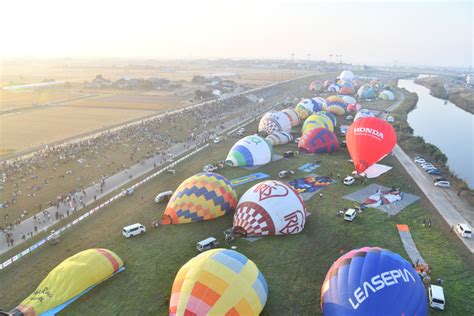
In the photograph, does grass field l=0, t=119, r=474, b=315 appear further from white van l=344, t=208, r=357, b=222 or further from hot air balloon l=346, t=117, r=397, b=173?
hot air balloon l=346, t=117, r=397, b=173

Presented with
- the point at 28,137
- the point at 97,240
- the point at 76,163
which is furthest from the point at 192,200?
the point at 28,137

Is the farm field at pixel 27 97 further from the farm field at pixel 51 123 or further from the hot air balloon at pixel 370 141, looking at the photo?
the hot air balloon at pixel 370 141

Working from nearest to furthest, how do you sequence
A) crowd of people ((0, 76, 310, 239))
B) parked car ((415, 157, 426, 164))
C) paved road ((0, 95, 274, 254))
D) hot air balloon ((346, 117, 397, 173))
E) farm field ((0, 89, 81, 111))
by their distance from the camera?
paved road ((0, 95, 274, 254)) < crowd of people ((0, 76, 310, 239)) < hot air balloon ((346, 117, 397, 173)) < parked car ((415, 157, 426, 164)) < farm field ((0, 89, 81, 111))

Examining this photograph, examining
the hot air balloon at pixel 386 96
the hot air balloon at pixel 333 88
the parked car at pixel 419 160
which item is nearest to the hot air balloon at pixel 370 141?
the parked car at pixel 419 160

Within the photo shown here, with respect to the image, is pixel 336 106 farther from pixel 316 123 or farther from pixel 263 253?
pixel 263 253

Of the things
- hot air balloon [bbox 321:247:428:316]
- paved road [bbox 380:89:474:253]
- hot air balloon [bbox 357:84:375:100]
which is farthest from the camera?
hot air balloon [bbox 357:84:375:100]

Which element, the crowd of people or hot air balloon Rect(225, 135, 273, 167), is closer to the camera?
the crowd of people

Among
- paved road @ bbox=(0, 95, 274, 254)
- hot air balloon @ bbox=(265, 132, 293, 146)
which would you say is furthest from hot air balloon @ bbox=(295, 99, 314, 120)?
paved road @ bbox=(0, 95, 274, 254)
